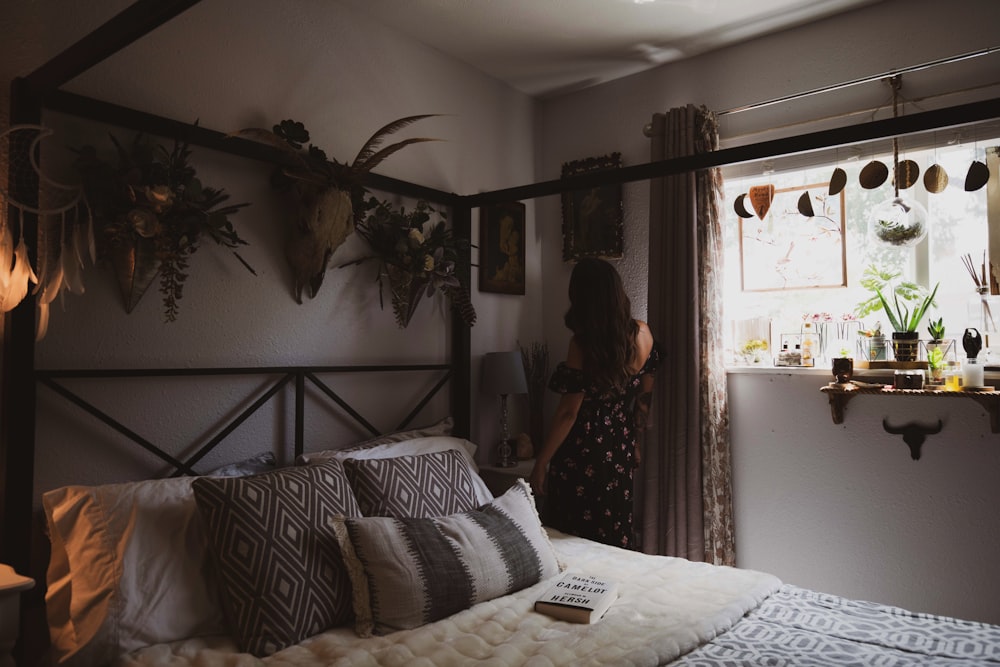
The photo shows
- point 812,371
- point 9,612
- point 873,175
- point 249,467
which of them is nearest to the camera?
point 9,612

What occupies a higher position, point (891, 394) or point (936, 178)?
point (936, 178)

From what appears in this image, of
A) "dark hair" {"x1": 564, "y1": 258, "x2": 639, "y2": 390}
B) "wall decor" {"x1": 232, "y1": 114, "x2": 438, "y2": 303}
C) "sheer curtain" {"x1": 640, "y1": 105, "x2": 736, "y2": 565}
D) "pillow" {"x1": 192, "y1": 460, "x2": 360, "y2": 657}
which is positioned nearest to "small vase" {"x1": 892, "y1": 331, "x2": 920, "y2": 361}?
"sheer curtain" {"x1": 640, "y1": 105, "x2": 736, "y2": 565}

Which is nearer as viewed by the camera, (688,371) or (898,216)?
(898,216)

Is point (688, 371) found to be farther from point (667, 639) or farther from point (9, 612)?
point (9, 612)

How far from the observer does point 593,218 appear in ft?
12.2

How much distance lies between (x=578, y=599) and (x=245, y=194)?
181 cm

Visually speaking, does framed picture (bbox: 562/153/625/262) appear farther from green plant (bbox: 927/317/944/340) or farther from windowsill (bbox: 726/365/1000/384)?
green plant (bbox: 927/317/944/340)

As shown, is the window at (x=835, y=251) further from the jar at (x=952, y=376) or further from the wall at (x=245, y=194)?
the wall at (x=245, y=194)

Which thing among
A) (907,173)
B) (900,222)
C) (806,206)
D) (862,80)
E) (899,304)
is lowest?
(899,304)

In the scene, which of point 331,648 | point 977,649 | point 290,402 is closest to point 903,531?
point 977,649

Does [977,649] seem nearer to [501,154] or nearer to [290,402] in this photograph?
[290,402]

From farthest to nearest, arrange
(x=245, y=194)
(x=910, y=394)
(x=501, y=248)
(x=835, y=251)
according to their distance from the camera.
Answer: (x=501, y=248), (x=835, y=251), (x=910, y=394), (x=245, y=194)

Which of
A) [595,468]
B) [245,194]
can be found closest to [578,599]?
[595,468]

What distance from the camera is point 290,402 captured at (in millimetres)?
2598
